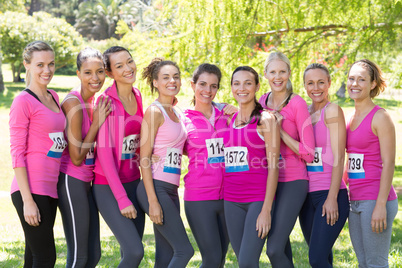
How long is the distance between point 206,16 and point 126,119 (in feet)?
11.4

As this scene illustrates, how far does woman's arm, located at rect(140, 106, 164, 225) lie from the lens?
3566 mm

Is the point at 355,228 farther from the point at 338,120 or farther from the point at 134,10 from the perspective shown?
the point at 134,10

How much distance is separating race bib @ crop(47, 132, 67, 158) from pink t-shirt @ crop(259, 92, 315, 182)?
1658 millimetres

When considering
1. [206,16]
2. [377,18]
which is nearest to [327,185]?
[206,16]

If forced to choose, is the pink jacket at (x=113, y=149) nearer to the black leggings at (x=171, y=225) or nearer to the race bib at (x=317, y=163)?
the black leggings at (x=171, y=225)

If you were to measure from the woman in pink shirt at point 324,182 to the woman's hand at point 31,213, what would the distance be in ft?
6.54

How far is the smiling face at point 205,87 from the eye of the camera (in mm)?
3914

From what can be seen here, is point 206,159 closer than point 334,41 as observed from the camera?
Yes

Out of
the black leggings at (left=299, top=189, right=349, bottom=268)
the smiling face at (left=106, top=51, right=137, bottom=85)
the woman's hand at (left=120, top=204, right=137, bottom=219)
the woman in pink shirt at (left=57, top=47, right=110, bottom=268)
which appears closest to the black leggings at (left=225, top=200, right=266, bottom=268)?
the black leggings at (left=299, top=189, right=349, bottom=268)

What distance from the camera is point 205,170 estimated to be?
12.2 ft

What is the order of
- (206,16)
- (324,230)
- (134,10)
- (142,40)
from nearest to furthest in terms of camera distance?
(324,230) < (206,16) < (142,40) < (134,10)

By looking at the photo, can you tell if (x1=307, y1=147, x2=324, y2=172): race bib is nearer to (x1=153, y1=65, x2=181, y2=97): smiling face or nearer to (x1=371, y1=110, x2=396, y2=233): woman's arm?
(x1=371, y1=110, x2=396, y2=233): woman's arm

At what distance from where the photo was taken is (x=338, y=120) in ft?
11.8

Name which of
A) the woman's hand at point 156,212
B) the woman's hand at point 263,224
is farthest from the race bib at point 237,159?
the woman's hand at point 156,212
